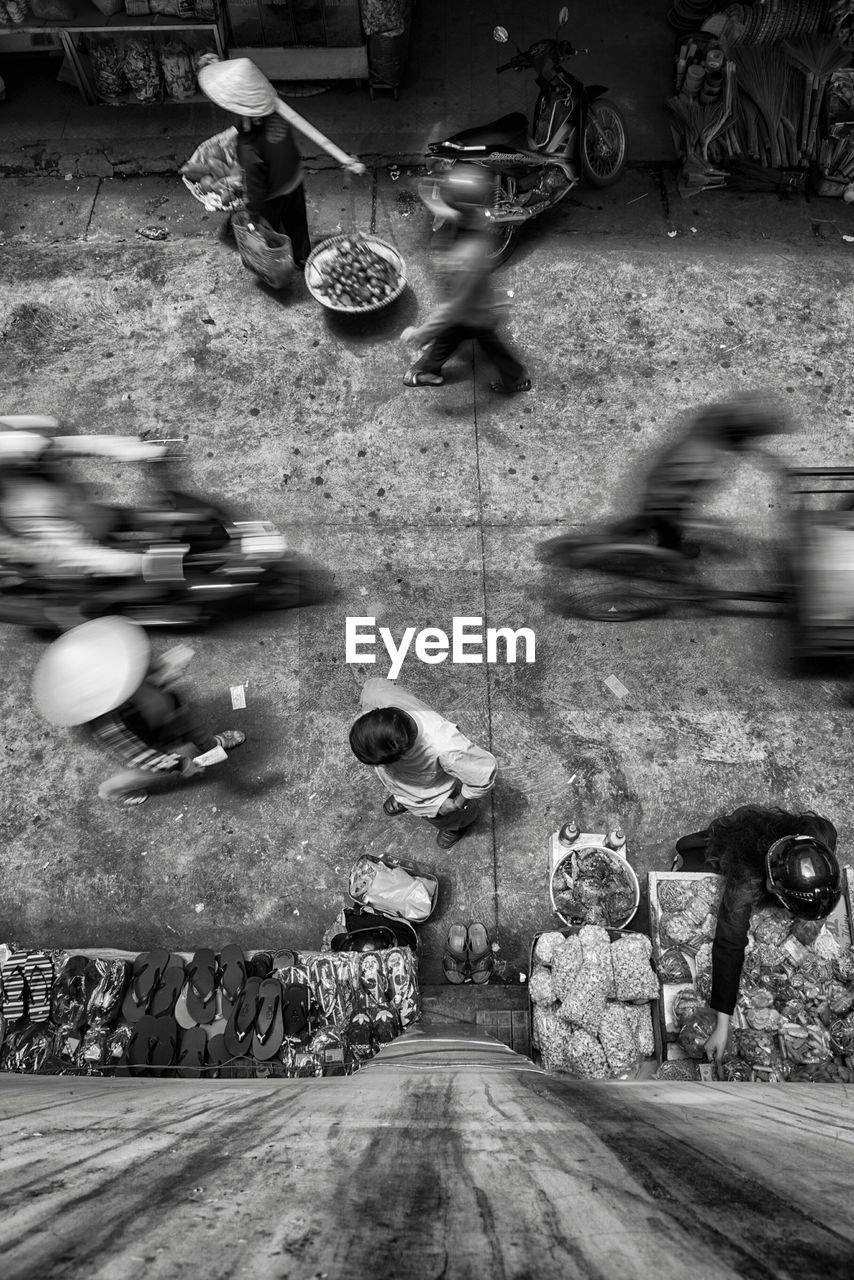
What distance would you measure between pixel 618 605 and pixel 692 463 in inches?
45.0

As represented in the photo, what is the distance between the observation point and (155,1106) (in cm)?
236

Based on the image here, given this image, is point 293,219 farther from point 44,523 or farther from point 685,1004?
point 685,1004

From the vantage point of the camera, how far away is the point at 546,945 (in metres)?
3.94

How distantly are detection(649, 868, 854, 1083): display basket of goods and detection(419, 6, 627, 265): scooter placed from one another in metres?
5.04

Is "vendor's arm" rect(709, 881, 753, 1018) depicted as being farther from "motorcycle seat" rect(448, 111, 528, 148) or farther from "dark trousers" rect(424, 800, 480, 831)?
"motorcycle seat" rect(448, 111, 528, 148)

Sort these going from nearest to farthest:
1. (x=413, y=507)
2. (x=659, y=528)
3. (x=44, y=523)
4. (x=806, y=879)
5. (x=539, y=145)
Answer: (x=806, y=879) < (x=44, y=523) < (x=659, y=528) < (x=413, y=507) < (x=539, y=145)

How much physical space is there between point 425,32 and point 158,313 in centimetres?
402

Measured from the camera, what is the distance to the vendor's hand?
358cm

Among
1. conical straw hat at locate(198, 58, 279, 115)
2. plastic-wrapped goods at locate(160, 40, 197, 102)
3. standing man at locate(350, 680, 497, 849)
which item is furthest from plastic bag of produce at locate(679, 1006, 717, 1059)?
plastic-wrapped goods at locate(160, 40, 197, 102)

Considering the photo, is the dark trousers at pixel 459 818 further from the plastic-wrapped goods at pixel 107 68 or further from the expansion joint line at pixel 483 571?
the plastic-wrapped goods at pixel 107 68

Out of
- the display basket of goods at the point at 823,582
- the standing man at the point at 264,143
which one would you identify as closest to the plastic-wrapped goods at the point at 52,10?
the standing man at the point at 264,143

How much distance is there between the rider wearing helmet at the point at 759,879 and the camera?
11.0 feet

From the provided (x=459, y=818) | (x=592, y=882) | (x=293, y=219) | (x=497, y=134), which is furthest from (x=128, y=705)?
(x=497, y=134)

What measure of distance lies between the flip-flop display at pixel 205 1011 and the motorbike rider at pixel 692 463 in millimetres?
2841
